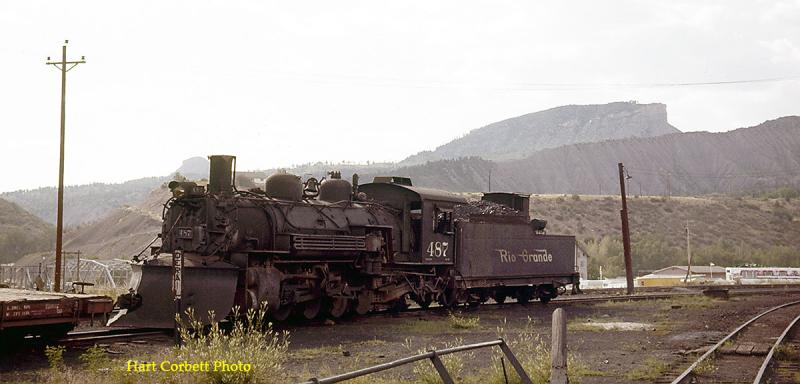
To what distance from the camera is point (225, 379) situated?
9.18 metres

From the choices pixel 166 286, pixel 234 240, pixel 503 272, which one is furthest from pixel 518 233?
pixel 166 286

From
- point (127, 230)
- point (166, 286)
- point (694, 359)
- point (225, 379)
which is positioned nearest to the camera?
point (225, 379)

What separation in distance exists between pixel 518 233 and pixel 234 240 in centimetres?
1207

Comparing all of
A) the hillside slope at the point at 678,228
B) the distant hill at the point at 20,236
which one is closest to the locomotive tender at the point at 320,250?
the hillside slope at the point at 678,228

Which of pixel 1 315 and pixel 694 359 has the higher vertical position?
pixel 1 315

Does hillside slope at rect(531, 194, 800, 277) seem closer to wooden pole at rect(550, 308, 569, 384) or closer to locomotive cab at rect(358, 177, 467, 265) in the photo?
locomotive cab at rect(358, 177, 467, 265)

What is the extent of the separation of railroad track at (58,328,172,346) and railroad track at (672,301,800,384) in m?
9.20

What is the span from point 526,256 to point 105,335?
15424mm

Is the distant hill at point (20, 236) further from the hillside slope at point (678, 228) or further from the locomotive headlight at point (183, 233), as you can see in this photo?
the locomotive headlight at point (183, 233)

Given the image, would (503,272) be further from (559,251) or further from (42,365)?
(42,365)

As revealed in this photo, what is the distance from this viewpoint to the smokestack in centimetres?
1711

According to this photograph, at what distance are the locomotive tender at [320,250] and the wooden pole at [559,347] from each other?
20.0ft

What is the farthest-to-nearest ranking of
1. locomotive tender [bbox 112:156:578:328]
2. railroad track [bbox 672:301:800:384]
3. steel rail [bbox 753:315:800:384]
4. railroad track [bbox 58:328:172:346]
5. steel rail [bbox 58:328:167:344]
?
locomotive tender [bbox 112:156:578:328], steel rail [bbox 58:328:167:344], railroad track [bbox 58:328:172:346], railroad track [bbox 672:301:800:384], steel rail [bbox 753:315:800:384]

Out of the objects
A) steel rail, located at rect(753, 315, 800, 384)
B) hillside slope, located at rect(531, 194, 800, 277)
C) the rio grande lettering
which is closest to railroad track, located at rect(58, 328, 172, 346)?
steel rail, located at rect(753, 315, 800, 384)
